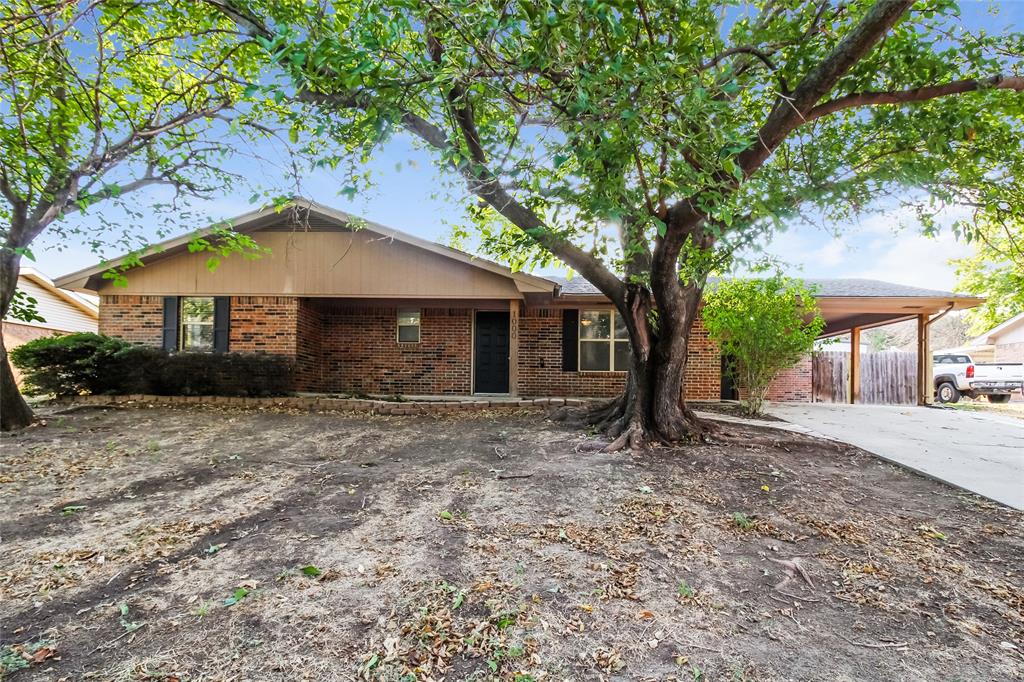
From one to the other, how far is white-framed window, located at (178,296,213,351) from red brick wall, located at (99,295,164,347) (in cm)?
47

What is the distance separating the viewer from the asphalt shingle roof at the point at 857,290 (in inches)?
417

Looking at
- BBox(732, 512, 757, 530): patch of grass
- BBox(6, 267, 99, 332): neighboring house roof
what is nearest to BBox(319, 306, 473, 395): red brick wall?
BBox(732, 512, 757, 530): patch of grass

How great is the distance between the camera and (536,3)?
308cm

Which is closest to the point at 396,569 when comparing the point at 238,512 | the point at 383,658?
the point at 383,658

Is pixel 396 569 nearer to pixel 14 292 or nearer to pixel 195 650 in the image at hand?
pixel 195 650

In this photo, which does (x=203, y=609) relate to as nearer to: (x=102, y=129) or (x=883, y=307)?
(x=102, y=129)

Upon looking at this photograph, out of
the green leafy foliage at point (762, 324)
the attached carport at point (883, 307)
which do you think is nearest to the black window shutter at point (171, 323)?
the green leafy foliage at point (762, 324)

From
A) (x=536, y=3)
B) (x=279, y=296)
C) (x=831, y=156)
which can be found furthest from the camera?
(x=279, y=296)

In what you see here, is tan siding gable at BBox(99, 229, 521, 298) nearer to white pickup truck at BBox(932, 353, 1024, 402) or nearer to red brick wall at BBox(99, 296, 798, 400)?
red brick wall at BBox(99, 296, 798, 400)

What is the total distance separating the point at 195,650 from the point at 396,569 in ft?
3.49

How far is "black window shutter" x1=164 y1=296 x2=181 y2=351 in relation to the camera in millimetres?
10102

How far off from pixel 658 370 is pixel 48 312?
23546 millimetres

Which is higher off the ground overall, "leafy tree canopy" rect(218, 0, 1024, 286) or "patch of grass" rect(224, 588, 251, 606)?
"leafy tree canopy" rect(218, 0, 1024, 286)

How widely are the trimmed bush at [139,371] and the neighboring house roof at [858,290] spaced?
7040 mm
